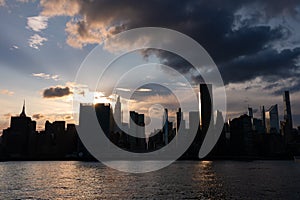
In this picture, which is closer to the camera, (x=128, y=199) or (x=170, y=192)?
(x=128, y=199)

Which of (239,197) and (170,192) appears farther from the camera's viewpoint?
(170,192)

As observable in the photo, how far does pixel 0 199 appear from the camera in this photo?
7550 centimetres

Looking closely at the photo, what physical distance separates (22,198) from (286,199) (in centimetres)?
6413

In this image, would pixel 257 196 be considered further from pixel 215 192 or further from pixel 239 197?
pixel 215 192

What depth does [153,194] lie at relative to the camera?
264 ft

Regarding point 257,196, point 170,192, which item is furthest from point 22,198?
point 257,196

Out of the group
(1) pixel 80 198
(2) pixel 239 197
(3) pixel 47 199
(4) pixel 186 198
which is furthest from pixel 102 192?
(2) pixel 239 197

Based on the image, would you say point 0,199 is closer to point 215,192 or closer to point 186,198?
point 186,198

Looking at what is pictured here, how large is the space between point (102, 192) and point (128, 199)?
16.8 metres

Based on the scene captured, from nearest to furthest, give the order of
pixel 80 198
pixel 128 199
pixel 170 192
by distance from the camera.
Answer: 1. pixel 128 199
2. pixel 80 198
3. pixel 170 192

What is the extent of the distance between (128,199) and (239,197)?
27.4 meters

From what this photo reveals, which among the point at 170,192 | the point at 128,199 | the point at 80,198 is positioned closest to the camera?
the point at 128,199

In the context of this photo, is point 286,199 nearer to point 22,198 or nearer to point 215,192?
point 215,192

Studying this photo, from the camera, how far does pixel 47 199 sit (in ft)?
245
